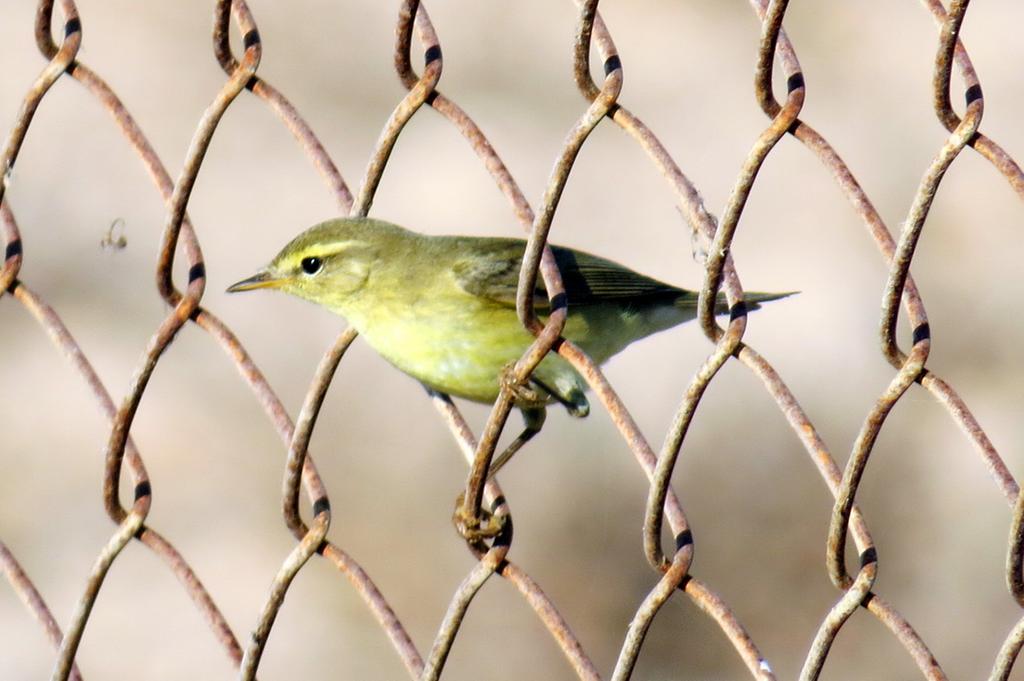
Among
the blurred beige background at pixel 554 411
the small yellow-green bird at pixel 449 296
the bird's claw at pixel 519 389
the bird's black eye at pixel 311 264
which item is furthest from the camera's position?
the blurred beige background at pixel 554 411

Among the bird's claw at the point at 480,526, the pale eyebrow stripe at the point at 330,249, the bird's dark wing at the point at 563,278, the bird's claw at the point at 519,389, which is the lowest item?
the bird's claw at the point at 480,526

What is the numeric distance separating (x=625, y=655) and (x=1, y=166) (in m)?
1.62

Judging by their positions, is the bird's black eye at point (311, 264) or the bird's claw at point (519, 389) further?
the bird's black eye at point (311, 264)

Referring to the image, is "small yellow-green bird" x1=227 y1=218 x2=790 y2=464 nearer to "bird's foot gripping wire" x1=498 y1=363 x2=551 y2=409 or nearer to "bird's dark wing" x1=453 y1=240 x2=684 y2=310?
"bird's dark wing" x1=453 y1=240 x2=684 y2=310

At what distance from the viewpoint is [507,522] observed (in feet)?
7.08

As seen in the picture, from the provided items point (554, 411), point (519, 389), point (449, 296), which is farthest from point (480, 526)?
point (554, 411)

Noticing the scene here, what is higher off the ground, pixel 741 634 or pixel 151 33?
pixel 151 33

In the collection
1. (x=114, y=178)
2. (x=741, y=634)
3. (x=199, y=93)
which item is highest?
(x=199, y=93)

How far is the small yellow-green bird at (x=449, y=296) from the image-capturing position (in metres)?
3.09

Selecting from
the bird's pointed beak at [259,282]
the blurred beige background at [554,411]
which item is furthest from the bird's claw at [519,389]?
the blurred beige background at [554,411]

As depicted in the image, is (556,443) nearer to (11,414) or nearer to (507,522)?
(11,414)

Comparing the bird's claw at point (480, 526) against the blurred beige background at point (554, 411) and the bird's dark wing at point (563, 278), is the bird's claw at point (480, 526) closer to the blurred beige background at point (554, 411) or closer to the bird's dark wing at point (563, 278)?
the bird's dark wing at point (563, 278)

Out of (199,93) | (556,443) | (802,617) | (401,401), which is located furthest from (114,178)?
(802,617)

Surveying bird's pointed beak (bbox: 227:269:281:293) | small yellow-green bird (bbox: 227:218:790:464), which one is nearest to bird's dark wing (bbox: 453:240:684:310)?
small yellow-green bird (bbox: 227:218:790:464)
